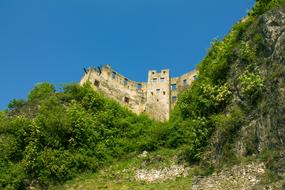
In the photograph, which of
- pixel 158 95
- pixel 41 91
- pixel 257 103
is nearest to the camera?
pixel 257 103

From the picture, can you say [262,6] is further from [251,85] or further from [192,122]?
[192,122]

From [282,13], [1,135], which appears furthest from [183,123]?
[1,135]

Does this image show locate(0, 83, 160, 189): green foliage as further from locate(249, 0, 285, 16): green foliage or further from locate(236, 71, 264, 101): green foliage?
locate(249, 0, 285, 16): green foliage

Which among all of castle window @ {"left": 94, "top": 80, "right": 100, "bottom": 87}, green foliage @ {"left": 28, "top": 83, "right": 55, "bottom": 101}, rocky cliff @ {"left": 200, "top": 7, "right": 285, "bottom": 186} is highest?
castle window @ {"left": 94, "top": 80, "right": 100, "bottom": 87}

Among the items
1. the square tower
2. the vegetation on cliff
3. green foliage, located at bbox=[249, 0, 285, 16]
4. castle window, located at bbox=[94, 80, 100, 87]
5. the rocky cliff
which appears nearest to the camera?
the rocky cliff

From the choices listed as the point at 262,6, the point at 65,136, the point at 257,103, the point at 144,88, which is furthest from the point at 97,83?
the point at 257,103

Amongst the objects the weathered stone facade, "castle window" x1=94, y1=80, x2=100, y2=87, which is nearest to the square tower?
the weathered stone facade

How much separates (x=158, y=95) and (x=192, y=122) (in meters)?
17.7

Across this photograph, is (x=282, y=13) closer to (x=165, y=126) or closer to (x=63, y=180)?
(x=165, y=126)

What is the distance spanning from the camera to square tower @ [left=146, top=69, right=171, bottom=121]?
44.6 m

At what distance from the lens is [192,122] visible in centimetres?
2928

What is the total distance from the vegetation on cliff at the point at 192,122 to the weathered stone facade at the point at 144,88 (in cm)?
579

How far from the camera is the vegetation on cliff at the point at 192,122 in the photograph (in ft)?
76.7

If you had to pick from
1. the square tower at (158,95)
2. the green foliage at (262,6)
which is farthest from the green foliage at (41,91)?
the green foliage at (262,6)
